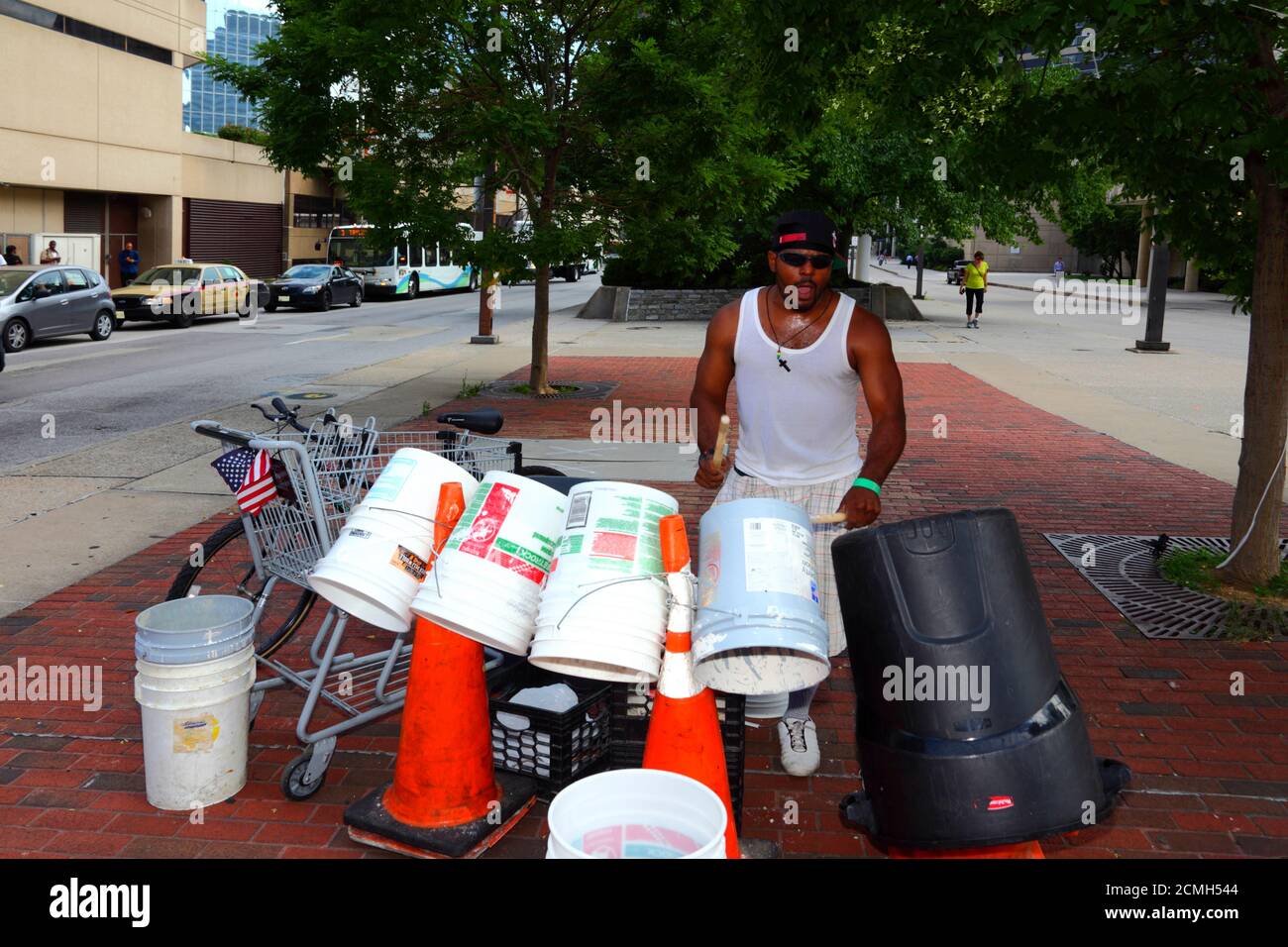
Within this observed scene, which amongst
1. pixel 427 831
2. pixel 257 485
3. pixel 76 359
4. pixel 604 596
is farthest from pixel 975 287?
pixel 604 596

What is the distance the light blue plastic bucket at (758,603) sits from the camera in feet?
9.55

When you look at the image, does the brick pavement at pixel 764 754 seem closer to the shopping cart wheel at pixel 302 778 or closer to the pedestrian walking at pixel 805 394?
the shopping cart wheel at pixel 302 778

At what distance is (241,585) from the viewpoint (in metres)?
4.85

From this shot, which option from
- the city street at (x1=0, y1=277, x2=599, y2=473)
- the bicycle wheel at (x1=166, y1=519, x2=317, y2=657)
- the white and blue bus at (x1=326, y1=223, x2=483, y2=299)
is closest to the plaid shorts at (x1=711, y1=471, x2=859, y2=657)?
the bicycle wheel at (x1=166, y1=519, x2=317, y2=657)

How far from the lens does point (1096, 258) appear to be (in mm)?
69875

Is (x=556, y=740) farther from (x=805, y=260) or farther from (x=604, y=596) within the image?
(x=805, y=260)

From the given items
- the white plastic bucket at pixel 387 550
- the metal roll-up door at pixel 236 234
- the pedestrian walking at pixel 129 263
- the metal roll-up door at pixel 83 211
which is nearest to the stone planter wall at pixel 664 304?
the pedestrian walking at pixel 129 263

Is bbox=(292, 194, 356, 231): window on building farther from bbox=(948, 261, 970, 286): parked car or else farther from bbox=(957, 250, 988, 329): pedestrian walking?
bbox=(957, 250, 988, 329): pedestrian walking

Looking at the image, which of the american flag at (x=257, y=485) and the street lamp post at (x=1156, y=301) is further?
the street lamp post at (x=1156, y=301)

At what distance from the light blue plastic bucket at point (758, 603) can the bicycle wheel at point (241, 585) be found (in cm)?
219

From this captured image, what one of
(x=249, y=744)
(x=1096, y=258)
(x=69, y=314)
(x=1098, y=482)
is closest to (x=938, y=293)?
(x=1096, y=258)

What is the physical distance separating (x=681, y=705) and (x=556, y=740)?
88 centimetres

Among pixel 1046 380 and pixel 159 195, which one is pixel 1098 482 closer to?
pixel 1046 380

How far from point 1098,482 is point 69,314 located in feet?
63.6
